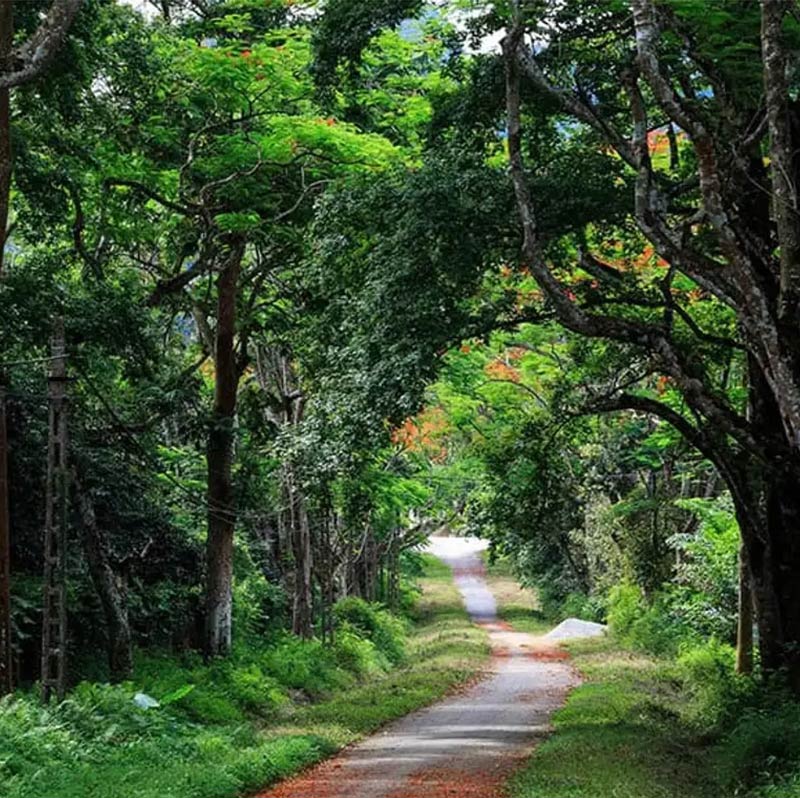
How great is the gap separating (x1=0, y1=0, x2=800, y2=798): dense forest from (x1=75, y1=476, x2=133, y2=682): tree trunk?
86mm

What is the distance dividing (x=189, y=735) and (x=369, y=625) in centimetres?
2093

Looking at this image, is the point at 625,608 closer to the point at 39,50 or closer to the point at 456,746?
the point at 456,746

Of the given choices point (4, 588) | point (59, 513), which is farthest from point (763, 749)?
point (4, 588)

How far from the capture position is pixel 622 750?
49.9 ft

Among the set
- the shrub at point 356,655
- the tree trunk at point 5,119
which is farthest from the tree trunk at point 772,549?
the shrub at point 356,655

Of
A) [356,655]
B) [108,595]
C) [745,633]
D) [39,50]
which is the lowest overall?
[356,655]

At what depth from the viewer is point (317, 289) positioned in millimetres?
17734

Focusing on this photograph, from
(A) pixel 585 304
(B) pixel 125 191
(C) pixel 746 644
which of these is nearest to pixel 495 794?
(A) pixel 585 304

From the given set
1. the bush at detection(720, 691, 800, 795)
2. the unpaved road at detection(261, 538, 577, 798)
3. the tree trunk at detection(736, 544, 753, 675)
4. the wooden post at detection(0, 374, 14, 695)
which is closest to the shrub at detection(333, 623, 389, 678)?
the unpaved road at detection(261, 538, 577, 798)

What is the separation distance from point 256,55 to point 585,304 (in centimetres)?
637

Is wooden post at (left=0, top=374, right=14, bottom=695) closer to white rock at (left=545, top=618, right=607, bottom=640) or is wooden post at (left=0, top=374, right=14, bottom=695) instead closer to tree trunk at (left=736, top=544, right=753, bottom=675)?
tree trunk at (left=736, top=544, right=753, bottom=675)

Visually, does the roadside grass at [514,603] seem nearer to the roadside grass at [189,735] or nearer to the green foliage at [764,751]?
the roadside grass at [189,735]

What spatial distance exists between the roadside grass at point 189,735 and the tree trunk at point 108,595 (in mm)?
1354

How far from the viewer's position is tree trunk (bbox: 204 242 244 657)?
918 inches
